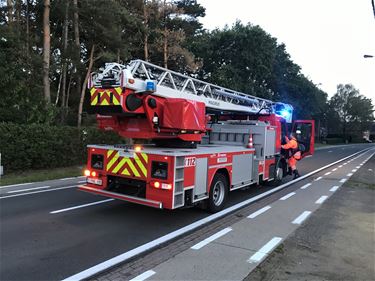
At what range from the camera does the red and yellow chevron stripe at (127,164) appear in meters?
7.33

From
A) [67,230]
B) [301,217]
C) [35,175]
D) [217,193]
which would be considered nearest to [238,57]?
[35,175]

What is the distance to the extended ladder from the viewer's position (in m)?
7.50

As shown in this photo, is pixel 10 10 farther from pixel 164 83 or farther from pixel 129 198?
pixel 129 198

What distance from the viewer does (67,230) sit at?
6.74 meters

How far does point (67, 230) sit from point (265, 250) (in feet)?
11.6

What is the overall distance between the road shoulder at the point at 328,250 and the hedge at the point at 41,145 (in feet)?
37.2

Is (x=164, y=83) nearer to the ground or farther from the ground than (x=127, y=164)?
farther from the ground

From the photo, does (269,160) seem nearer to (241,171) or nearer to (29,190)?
(241,171)

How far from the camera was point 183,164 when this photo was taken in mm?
7172

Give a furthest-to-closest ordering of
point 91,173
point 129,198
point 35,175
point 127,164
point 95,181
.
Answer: point 35,175, point 91,173, point 95,181, point 127,164, point 129,198

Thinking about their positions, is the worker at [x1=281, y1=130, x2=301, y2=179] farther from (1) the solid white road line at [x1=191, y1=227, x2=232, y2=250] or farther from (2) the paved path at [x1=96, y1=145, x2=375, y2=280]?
(1) the solid white road line at [x1=191, y1=227, x2=232, y2=250]

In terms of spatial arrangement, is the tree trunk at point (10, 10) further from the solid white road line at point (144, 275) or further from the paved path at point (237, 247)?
the solid white road line at point (144, 275)

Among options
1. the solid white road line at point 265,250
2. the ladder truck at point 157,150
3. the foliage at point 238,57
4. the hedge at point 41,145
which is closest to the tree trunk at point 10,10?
the hedge at point 41,145

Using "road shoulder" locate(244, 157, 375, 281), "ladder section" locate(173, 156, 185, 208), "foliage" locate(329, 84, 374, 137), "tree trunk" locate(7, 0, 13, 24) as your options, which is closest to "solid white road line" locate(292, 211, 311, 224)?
"road shoulder" locate(244, 157, 375, 281)
